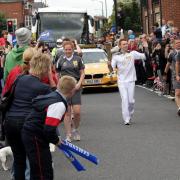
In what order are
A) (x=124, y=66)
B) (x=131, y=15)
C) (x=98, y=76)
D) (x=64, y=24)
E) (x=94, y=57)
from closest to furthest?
1. (x=124, y=66)
2. (x=98, y=76)
3. (x=94, y=57)
4. (x=64, y=24)
5. (x=131, y=15)

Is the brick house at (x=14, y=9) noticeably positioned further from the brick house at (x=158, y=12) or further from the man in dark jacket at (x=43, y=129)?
the man in dark jacket at (x=43, y=129)

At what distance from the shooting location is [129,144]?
10422 mm

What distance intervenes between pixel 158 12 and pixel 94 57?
15.2m

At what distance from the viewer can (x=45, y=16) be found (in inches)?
1237

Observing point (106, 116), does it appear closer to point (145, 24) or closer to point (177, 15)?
point (177, 15)

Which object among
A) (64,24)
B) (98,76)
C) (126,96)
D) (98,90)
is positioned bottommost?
(98,90)

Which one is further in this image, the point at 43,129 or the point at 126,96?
the point at 126,96

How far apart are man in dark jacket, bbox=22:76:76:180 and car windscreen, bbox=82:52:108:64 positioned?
1639 cm

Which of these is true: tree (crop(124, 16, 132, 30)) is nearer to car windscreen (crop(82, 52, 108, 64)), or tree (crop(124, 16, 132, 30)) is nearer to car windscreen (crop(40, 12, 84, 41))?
car windscreen (crop(40, 12, 84, 41))

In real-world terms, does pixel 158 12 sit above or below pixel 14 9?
below

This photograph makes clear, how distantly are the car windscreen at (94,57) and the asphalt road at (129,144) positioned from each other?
558 cm

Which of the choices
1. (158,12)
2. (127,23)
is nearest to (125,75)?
(158,12)

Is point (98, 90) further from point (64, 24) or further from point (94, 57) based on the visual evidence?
point (64, 24)

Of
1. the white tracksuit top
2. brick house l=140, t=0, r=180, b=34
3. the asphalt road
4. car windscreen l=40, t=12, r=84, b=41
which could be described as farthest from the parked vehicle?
brick house l=140, t=0, r=180, b=34
